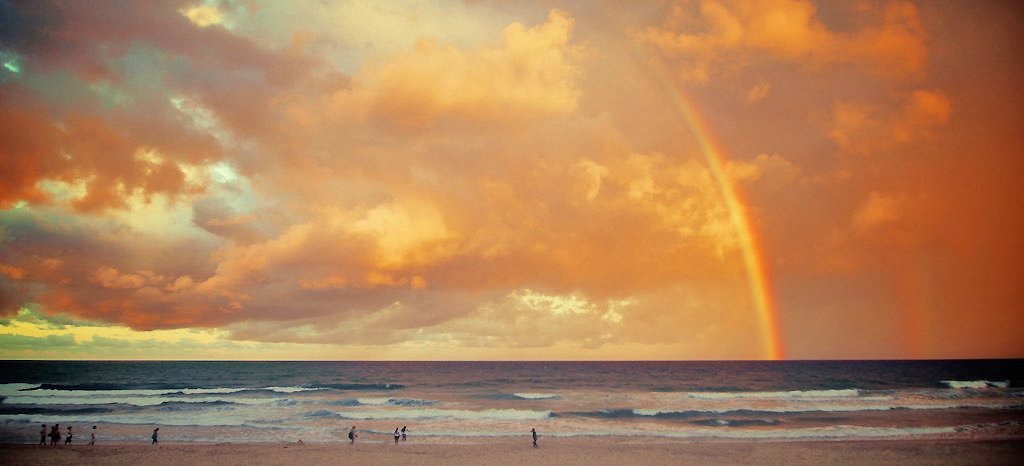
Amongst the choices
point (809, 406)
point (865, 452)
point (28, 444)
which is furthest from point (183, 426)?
point (809, 406)

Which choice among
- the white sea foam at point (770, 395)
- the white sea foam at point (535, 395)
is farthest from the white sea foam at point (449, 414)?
the white sea foam at point (770, 395)

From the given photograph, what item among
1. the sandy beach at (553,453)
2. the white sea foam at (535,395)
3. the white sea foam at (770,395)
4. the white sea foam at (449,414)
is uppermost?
the sandy beach at (553,453)

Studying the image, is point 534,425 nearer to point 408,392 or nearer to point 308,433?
point 308,433

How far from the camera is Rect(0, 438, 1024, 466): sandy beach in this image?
25344mm

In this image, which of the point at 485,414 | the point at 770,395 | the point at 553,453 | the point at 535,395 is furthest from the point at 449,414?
the point at 770,395

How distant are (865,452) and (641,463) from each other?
10328mm

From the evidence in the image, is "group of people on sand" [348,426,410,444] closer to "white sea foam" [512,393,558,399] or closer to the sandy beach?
the sandy beach

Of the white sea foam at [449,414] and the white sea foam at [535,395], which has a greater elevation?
the white sea foam at [449,414]

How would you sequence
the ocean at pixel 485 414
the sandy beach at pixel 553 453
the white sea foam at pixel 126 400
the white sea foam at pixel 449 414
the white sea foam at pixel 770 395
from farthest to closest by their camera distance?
the white sea foam at pixel 770 395
the white sea foam at pixel 126 400
the white sea foam at pixel 449 414
the ocean at pixel 485 414
the sandy beach at pixel 553 453

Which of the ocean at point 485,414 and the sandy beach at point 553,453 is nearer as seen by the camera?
the sandy beach at point 553,453

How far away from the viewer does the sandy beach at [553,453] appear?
25344 mm

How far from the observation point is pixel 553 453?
27375 millimetres

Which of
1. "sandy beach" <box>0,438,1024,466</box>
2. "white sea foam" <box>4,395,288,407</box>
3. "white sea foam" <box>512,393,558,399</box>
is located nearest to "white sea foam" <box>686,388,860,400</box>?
"white sea foam" <box>512,393,558,399</box>

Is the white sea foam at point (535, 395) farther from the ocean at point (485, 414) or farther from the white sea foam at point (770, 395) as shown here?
the white sea foam at point (770, 395)
